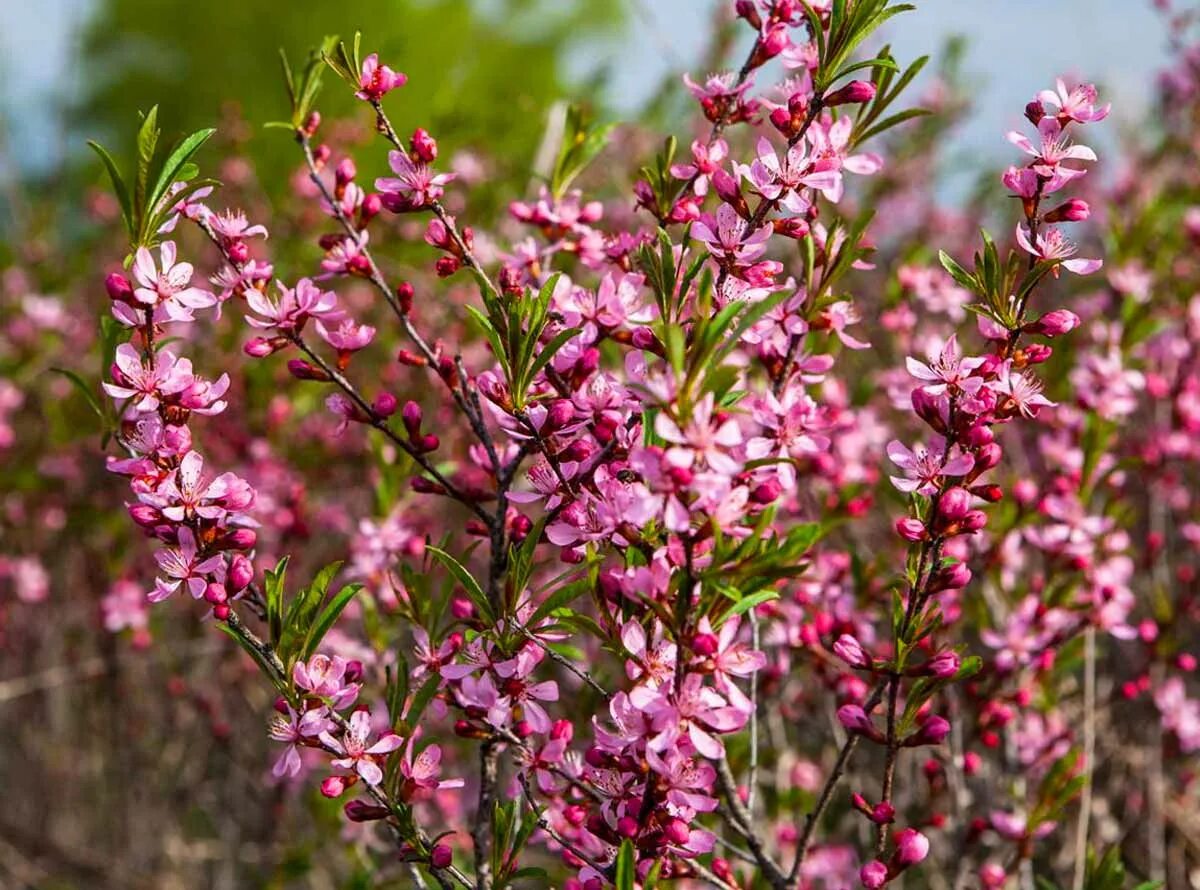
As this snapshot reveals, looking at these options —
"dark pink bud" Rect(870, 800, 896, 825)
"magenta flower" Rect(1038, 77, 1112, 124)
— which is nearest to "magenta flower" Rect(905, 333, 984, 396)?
"magenta flower" Rect(1038, 77, 1112, 124)

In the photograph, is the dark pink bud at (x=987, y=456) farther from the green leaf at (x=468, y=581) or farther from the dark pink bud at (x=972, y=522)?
the green leaf at (x=468, y=581)

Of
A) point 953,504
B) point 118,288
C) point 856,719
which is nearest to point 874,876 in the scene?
point 856,719

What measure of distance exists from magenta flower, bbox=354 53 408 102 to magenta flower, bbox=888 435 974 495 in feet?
3.35

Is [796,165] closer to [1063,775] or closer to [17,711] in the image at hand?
[1063,775]

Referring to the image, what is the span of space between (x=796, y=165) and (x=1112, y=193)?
487 cm

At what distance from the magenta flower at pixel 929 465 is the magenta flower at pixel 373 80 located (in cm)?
102

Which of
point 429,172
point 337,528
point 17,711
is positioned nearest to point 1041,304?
point 337,528

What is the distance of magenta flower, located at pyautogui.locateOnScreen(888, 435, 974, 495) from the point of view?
5.08ft

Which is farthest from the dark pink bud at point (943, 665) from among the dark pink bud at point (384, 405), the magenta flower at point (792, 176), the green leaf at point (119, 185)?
the green leaf at point (119, 185)

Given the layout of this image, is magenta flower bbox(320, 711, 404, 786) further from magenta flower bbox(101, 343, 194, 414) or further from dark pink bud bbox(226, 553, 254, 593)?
magenta flower bbox(101, 343, 194, 414)

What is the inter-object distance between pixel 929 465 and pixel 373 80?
44.0 inches

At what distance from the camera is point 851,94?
1746 millimetres

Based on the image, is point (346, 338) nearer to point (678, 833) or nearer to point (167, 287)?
point (167, 287)

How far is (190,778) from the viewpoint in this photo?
501 cm
